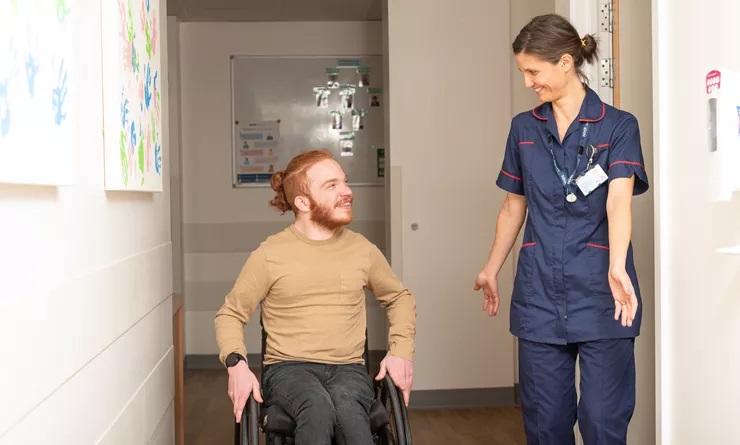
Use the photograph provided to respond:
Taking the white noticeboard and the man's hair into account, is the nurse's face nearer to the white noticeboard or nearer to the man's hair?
the man's hair

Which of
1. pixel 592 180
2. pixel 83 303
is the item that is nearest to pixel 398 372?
pixel 592 180

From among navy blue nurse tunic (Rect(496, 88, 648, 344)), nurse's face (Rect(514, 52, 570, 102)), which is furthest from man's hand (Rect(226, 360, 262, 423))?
nurse's face (Rect(514, 52, 570, 102))

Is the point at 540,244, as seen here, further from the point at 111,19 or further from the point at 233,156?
the point at 233,156

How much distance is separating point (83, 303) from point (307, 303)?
0.76 metres

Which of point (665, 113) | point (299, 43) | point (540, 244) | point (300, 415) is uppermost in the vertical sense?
point (299, 43)

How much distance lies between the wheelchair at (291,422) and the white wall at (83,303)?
0.30 meters

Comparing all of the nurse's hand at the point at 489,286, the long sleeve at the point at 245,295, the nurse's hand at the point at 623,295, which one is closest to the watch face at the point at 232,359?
the long sleeve at the point at 245,295

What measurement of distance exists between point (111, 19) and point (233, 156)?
3964 millimetres

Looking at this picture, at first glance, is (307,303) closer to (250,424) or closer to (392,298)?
(392,298)

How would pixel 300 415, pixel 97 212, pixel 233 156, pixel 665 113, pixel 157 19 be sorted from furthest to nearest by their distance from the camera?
pixel 233 156 < pixel 157 19 < pixel 665 113 < pixel 300 415 < pixel 97 212

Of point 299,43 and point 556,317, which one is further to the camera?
point 299,43

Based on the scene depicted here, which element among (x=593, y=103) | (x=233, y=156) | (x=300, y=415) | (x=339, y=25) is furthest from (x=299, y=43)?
(x=300, y=415)

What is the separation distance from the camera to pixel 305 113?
5.96m

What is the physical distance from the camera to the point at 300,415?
6.73 ft
